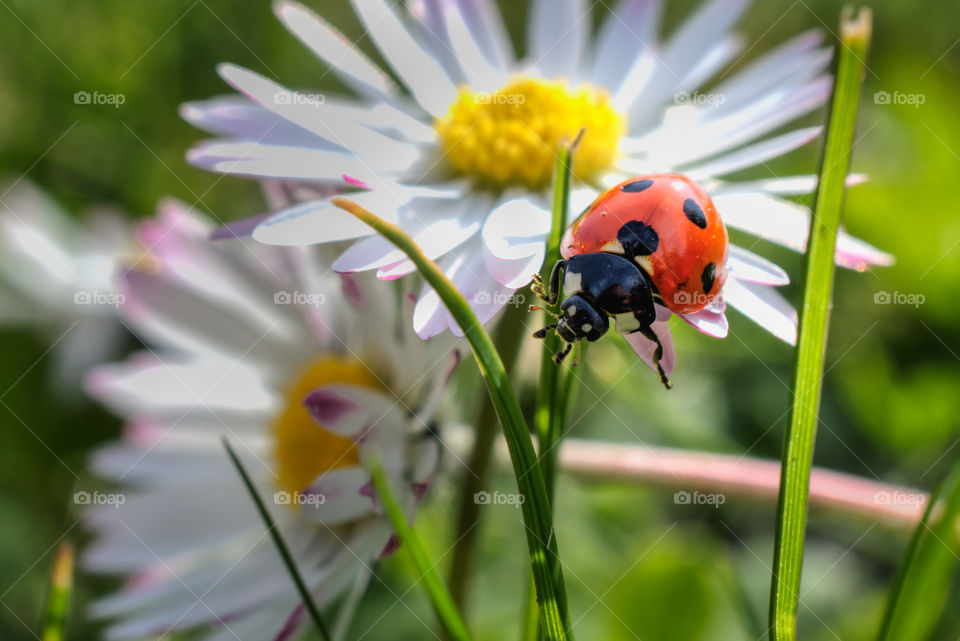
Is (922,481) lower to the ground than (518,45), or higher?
lower

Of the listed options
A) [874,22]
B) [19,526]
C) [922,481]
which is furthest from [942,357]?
[19,526]

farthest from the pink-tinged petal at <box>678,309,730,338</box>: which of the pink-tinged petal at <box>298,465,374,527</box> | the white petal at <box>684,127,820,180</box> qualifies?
the pink-tinged petal at <box>298,465,374,527</box>

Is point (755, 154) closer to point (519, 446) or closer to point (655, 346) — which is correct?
point (655, 346)

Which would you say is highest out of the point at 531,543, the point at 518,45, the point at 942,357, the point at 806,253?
the point at 518,45

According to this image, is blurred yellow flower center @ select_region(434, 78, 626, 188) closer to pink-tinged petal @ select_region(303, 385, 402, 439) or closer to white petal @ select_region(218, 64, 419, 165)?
white petal @ select_region(218, 64, 419, 165)

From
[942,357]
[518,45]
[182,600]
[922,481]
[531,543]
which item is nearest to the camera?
[531,543]

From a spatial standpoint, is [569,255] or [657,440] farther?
[657,440]

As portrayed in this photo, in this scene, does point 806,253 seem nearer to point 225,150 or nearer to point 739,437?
point 225,150
